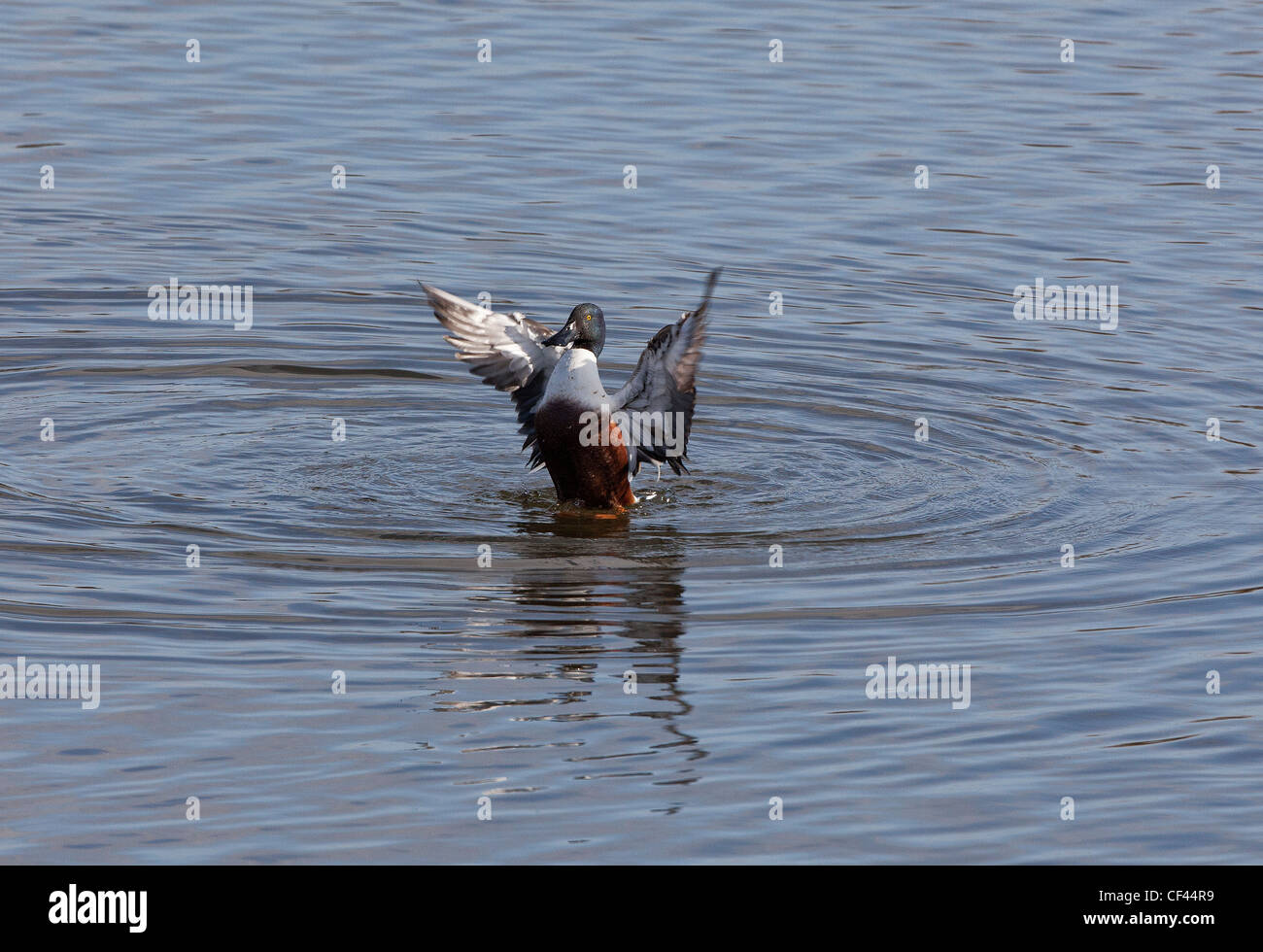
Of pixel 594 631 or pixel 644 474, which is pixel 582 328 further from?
pixel 594 631

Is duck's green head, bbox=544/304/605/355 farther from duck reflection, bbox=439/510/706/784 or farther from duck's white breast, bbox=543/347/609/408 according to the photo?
duck reflection, bbox=439/510/706/784

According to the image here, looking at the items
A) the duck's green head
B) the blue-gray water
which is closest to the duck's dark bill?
the duck's green head

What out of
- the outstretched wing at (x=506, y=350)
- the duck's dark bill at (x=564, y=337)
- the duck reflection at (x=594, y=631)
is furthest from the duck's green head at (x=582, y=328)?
the duck reflection at (x=594, y=631)

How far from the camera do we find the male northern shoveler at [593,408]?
10.5 meters

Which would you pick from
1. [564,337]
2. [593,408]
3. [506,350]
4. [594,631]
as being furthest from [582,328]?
[594,631]

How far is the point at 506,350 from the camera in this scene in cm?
1100

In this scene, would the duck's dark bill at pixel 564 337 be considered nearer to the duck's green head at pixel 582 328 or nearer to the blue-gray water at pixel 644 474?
the duck's green head at pixel 582 328

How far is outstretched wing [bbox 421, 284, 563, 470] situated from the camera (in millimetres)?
10891

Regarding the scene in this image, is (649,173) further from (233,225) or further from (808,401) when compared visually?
(808,401)

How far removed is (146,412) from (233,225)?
3822mm

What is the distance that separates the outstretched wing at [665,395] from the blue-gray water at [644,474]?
0.31m

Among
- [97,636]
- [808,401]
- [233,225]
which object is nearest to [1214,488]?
[808,401]

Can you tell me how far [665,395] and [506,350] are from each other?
107 centimetres

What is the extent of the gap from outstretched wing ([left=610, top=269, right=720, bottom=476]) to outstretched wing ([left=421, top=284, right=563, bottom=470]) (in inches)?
22.0
